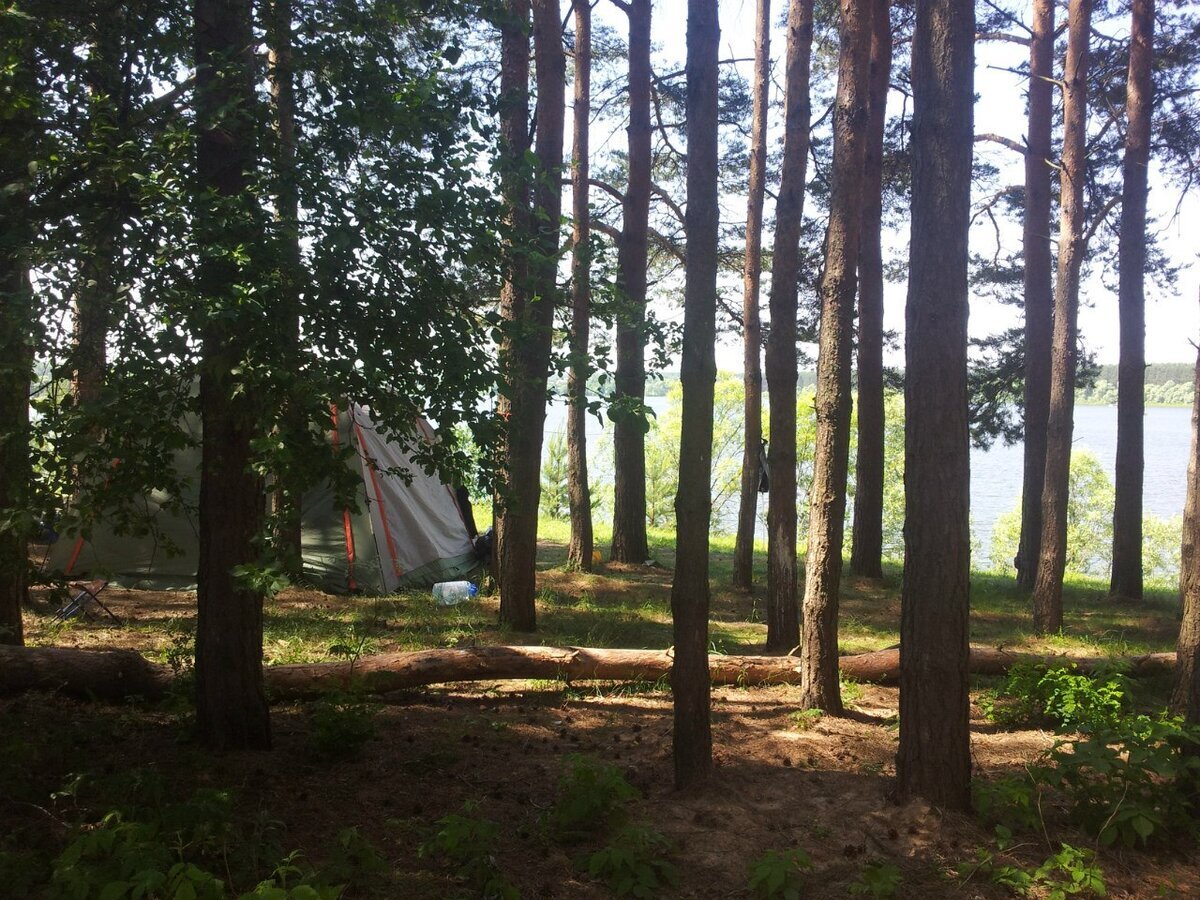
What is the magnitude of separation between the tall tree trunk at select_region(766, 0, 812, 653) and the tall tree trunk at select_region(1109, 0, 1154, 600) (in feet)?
23.6

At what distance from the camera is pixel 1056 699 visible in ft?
20.0

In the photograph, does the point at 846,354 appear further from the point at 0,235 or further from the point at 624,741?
the point at 0,235

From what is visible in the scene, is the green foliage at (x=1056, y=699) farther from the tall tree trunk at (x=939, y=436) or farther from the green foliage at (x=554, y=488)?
the green foliage at (x=554, y=488)

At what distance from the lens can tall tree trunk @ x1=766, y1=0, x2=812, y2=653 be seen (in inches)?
307

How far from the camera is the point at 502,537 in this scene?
9.33m

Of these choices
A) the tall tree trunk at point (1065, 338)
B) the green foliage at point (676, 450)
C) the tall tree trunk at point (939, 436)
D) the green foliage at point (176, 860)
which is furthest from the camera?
the green foliage at point (676, 450)

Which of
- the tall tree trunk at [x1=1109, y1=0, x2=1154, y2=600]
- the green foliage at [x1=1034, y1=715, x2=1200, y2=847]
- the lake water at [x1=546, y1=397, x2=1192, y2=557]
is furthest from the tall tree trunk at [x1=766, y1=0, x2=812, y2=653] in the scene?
the lake water at [x1=546, y1=397, x2=1192, y2=557]

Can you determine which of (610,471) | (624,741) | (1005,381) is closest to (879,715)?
(624,741)

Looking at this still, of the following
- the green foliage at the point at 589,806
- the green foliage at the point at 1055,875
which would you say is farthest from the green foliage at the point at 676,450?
the green foliage at the point at 1055,875

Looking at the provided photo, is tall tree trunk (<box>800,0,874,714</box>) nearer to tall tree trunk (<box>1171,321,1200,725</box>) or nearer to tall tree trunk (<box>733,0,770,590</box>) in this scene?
tall tree trunk (<box>1171,321,1200,725</box>)

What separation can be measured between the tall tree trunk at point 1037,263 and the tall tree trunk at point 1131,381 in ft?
3.84

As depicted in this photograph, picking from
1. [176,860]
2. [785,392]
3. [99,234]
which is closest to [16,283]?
[99,234]

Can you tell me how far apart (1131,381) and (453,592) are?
1009 centimetres

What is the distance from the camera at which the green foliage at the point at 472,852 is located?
3752mm
